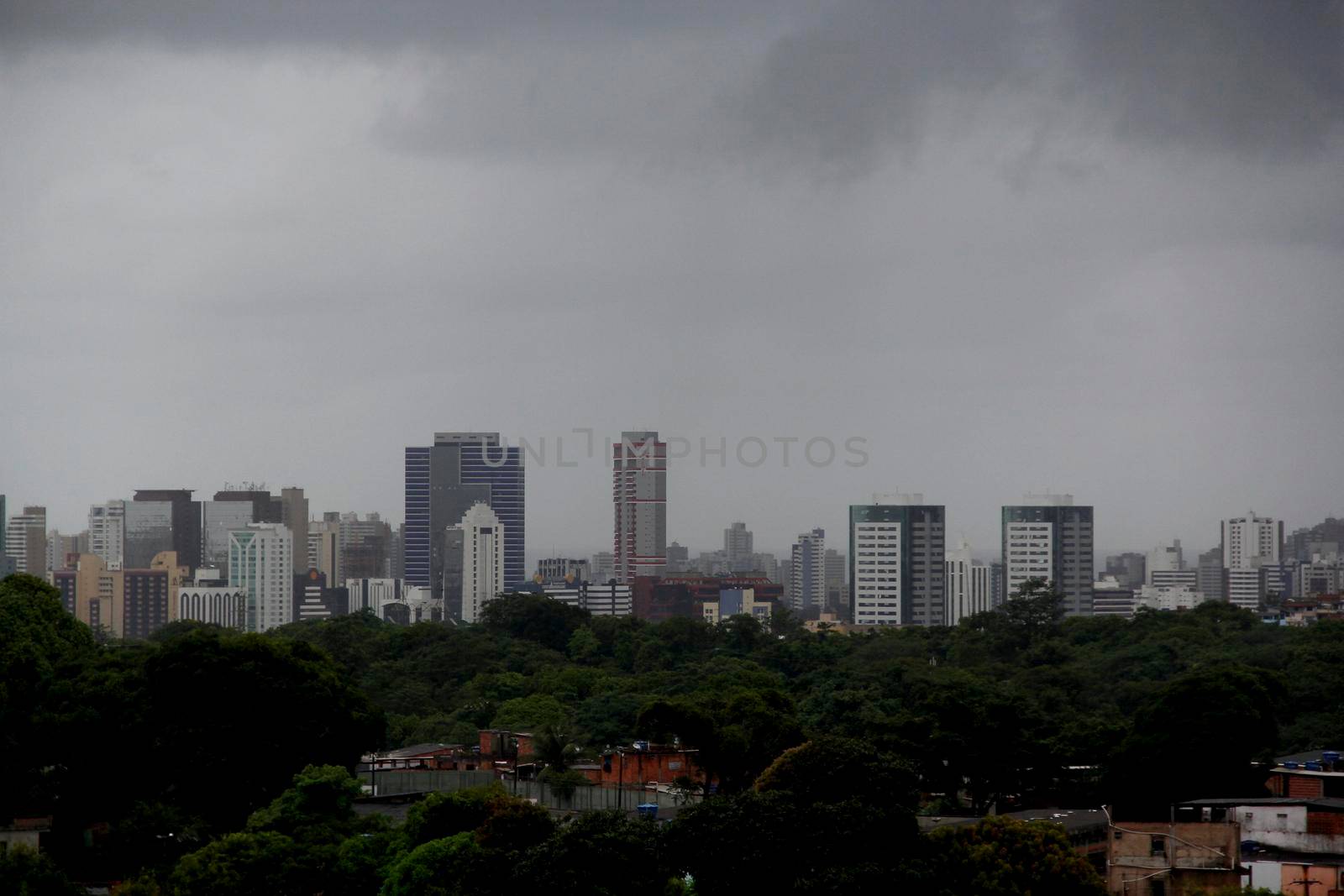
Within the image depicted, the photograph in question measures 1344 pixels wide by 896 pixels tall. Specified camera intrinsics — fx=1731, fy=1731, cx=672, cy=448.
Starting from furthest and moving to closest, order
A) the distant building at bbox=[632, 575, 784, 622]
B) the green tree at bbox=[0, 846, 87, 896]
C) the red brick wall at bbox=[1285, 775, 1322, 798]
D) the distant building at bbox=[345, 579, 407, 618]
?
1. the distant building at bbox=[345, 579, 407, 618]
2. the distant building at bbox=[632, 575, 784, 622]
3. the red brick wall at bbox=[1285, 775, 1322, 798]
4. the green tree at bbox=[0, 846, 87, 896]

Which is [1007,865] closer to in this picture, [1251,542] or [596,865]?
[596,865]

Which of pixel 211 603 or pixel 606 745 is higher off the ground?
pixel 606 745

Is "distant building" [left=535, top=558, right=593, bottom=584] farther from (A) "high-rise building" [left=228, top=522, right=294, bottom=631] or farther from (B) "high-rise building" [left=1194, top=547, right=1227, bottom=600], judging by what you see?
(B) "high-rise building" [left=1194, top=547, right=1227, bottom=600]

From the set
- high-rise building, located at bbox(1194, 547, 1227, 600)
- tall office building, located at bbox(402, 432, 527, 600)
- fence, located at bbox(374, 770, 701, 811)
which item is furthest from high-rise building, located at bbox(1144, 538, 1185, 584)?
fence, located at bbox(374, 770, 701, 811)

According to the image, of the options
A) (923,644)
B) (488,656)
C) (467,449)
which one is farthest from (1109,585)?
(488,656)

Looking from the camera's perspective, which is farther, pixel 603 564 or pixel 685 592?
pixel 603 564

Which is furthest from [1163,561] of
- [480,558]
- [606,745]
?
[606,745]
